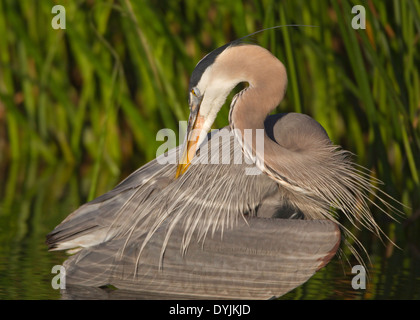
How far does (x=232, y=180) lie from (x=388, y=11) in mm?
2007

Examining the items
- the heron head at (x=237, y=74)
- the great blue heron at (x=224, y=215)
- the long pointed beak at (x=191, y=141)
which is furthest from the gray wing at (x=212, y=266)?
the heron head at (x=237, y=74)

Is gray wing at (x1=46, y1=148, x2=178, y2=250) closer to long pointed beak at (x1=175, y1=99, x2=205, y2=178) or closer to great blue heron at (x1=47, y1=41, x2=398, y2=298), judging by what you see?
great blue heron at (x1=47, y1=41, x2=398, y2=298)

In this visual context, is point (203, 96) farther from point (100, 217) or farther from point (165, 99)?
point (165, 99)

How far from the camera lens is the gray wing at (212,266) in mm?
3625

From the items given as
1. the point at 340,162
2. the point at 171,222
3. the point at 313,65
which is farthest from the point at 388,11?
the point at 171,222

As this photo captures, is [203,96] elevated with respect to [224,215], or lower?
elevated

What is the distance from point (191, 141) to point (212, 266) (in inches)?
25.5

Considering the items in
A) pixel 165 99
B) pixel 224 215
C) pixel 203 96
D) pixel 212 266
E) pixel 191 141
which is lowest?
pixel 212 266

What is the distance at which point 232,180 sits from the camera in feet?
12.7

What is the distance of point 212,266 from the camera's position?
146 inches

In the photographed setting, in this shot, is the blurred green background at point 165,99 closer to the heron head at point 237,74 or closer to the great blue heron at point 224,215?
the great blue heron at point 224,215

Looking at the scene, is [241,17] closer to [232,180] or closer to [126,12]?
[126,12]

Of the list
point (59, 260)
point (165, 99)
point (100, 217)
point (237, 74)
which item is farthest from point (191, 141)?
point (165, 99)

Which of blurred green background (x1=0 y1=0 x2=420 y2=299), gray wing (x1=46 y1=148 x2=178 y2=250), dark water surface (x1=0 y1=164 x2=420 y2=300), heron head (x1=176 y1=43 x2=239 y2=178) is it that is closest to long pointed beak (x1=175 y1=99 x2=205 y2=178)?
heron head (x1=176 y1=43 x2=239 y2=178)
